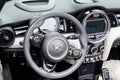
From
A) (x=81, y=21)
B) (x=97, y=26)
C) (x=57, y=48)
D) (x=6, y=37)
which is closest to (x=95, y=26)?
(x=97, y=26)

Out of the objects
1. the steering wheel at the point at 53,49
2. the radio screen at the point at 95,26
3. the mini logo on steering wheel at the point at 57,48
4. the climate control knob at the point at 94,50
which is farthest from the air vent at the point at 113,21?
the mini logo on steering wheel at the point at 57,48

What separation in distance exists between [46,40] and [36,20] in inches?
7.1

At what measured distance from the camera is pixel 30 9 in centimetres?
290

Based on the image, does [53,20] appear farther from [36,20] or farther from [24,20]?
[36,20]

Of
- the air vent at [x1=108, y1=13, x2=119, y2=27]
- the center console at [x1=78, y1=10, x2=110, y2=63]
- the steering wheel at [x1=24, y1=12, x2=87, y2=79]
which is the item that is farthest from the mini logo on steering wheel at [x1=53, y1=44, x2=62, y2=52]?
the air vent at [x1=108, y1=13, x2=119, y2=27]

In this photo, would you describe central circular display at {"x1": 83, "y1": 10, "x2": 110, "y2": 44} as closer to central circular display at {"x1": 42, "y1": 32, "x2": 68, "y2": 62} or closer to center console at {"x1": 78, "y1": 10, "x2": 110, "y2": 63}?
center console at {"x1": 78, "y1": 10, "x2": 110, "y2": 63}

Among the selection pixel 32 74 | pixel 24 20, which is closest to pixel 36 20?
pixel 24 20

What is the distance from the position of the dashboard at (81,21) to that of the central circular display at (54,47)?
8.5 inches

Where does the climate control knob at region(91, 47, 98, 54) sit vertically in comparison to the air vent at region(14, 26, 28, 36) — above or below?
below

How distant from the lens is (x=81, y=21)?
9.77 feet

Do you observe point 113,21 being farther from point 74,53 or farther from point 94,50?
point 74,53

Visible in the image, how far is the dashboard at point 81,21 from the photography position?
2811 mm

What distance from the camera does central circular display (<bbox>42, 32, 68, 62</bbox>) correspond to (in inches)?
102

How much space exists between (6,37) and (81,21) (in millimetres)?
651
